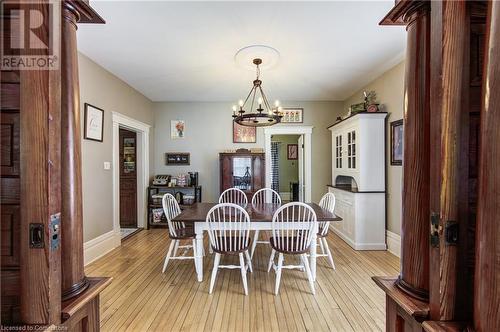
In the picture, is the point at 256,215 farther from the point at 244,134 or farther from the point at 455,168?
the point at 244,134

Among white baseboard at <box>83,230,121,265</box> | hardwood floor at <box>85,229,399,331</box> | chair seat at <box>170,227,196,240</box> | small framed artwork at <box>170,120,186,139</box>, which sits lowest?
hardwood floor at <box>85,229,399,331</box>

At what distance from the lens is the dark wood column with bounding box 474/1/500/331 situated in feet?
2.30

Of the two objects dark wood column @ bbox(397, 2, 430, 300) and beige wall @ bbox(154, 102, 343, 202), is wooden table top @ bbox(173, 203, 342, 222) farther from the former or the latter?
beige wall @ bbox(154, 102, 343, 202)

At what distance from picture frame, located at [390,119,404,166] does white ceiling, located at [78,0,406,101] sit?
2.91 ft

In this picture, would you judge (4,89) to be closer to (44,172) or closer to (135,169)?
(44,172)

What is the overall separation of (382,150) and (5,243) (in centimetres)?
425

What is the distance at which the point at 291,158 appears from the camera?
889cm

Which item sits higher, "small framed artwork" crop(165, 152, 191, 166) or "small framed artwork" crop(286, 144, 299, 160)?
"small framed artwork" crop(286, 144, 299, 160)

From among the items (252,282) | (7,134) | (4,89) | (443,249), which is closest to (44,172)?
(7,134)

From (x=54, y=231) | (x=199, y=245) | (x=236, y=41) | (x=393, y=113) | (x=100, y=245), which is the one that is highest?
(x=236, y=41)

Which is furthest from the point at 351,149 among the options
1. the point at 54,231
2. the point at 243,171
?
the point at 54,231

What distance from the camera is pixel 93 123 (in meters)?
3.48

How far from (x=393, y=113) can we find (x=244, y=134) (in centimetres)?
294

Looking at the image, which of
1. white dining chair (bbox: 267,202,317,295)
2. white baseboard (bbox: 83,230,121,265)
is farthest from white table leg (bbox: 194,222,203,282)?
white baseboard (bbox: 83,230,121,265)
